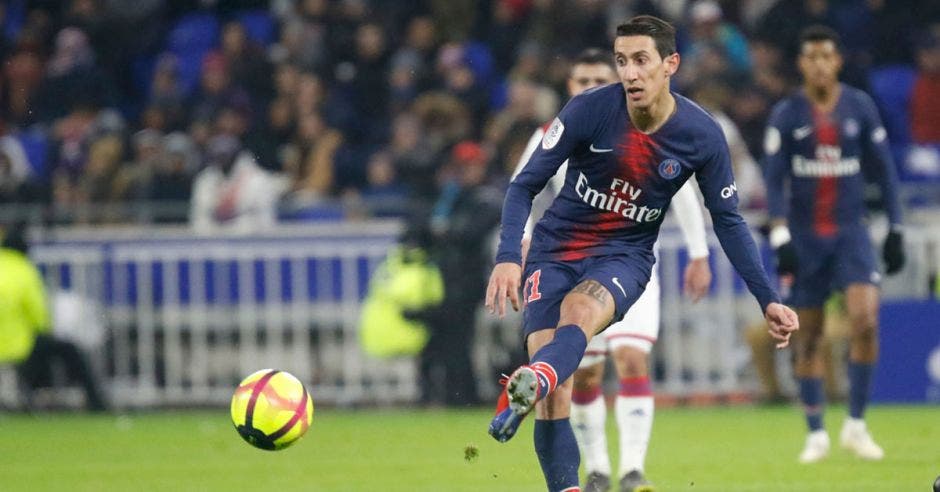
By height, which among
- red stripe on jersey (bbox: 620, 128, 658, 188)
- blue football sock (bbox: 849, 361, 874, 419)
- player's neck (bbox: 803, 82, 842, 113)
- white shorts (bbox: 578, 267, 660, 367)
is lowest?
blue football sock (bbox: 849, 361, 874, 419)

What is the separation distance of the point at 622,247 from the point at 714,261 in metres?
8.04

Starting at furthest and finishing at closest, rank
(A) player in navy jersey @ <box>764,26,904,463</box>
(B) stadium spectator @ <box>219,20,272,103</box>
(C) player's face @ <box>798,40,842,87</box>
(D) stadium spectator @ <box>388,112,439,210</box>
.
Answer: (B) stadium spectator @ <box>219,20,272,103</box>
(D) stadium spectator @ <box>388,112,439,210</box>
(A) player in navy jersey @ <box>764,26,904,463</box>
(C) player's face @ <box>798,40,842,87</box>

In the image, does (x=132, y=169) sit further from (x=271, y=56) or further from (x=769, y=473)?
(x=769, y=473)

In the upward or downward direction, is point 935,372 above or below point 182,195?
below

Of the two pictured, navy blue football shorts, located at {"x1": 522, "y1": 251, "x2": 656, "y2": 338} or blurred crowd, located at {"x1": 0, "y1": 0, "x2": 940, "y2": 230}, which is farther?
blurred crowd, located at {"x1": 0, "y1": 0, "x2": 940, "y2": 230}

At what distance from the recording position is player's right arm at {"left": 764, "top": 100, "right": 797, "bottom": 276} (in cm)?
1137

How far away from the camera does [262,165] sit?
1842cm

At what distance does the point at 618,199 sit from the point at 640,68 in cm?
61

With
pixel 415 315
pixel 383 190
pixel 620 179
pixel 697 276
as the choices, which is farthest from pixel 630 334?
pixel 383 190

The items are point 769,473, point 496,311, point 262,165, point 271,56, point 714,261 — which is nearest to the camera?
point 496,311

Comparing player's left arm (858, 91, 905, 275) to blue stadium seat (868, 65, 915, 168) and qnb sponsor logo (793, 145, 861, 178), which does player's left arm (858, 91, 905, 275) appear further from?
blue stadium seat (868, 65, 915, 168)

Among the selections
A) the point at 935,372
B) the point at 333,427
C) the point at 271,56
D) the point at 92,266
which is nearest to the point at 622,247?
the point at 333,427

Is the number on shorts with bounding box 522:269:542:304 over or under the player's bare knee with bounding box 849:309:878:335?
over

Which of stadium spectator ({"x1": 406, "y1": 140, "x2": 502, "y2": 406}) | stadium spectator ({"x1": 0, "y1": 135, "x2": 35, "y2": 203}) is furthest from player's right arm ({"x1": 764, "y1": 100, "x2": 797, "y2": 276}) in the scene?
stadium spectator ({"x1": 0, "y1": 135, "x2": 35, "y2": 203})
